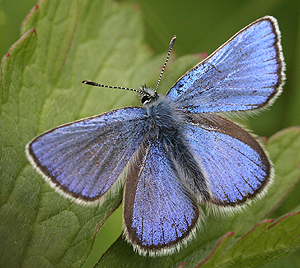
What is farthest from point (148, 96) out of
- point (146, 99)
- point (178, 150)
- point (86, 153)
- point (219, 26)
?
point (219, 26)

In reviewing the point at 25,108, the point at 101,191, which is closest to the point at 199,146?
the point at 101,191

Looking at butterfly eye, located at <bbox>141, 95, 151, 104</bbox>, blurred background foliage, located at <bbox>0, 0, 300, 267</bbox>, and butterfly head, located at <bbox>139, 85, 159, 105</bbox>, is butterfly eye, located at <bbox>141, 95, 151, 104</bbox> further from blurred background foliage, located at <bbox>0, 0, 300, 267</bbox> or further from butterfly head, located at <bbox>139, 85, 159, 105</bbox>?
blurred background foliage, located at <bbox>0, 0, 300, 267</bbox>

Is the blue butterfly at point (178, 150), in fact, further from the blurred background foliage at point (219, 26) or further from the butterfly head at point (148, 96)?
the blurred background foliage at point (219, 26)

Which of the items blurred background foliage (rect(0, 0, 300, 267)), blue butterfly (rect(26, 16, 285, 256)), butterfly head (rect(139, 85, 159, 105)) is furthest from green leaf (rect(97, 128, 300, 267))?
blurred background foliage (rect(0, 0, 300, 267))

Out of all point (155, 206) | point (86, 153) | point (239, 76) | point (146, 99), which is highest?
point (239, 76)

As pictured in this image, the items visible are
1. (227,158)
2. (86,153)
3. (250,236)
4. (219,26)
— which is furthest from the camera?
(219,26)

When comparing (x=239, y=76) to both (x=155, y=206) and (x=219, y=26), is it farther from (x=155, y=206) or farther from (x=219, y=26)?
(x=219, y=26)

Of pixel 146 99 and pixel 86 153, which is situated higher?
pixel 146 99
